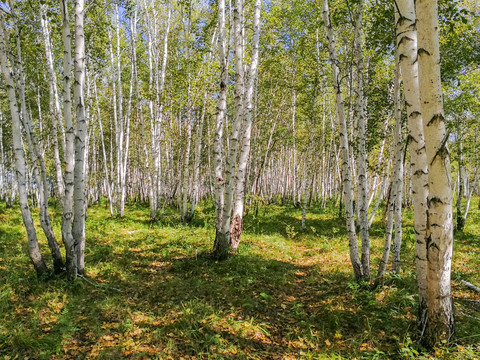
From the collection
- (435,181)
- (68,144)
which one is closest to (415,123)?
(435,181)

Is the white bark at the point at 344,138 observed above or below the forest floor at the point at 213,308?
above

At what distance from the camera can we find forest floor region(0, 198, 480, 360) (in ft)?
12.8

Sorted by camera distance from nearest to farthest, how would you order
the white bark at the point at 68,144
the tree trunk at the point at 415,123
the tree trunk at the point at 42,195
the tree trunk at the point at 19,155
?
the tree trunk at the point at 415,123 → the tree trunk at the point at 19,155 → the white bark at the point at 68,144 → the tree trunk at the point at 42,195

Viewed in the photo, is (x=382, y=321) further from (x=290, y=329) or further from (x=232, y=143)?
(x=232, y=143)

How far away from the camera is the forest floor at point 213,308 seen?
390 cm

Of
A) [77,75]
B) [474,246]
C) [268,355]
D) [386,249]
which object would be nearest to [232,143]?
[77,75]

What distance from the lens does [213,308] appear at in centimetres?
502

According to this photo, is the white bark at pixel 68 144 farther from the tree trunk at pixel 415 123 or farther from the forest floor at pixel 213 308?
the tree trunk at pixel 415 123

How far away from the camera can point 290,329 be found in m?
4.57

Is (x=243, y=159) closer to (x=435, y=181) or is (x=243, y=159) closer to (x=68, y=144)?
(x=68, y=144)

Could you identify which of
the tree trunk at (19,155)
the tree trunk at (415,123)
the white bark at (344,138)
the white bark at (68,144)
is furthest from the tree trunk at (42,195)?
the tree trunk at (415,123)

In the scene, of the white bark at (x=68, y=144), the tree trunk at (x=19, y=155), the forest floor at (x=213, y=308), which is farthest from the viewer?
→ the white bark at (x=68, y=144)

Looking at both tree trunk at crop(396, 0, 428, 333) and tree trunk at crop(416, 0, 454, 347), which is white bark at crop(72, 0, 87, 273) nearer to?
tree trunk at crop(396, 0, 428, 333)

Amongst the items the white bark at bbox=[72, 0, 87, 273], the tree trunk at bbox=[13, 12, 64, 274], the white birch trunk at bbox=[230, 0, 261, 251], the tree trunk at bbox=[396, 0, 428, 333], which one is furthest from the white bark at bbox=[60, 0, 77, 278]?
the tree trunk at bbox=[396, 0, 428, 333]
